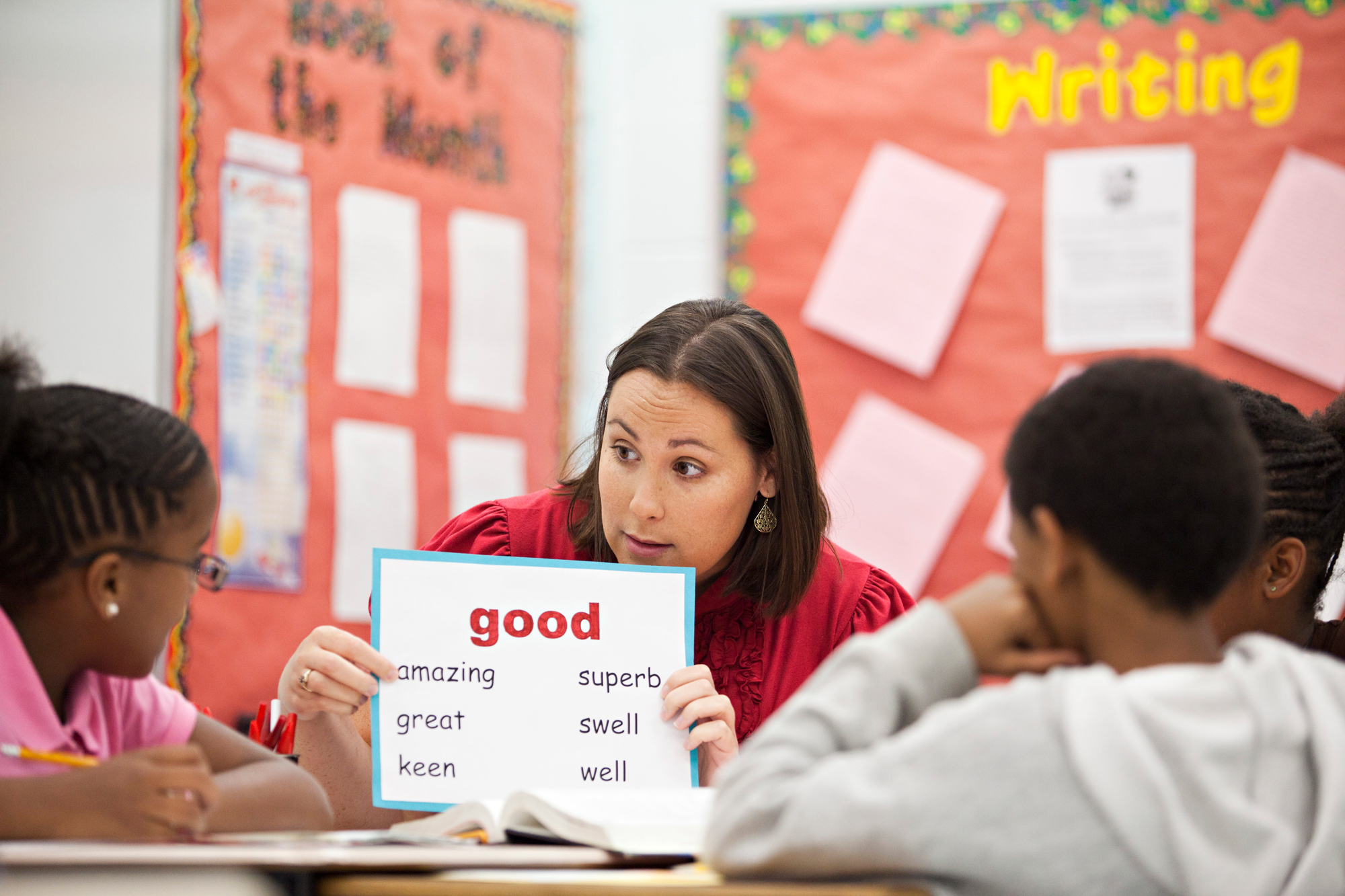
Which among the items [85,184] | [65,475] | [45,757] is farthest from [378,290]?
[45,757]

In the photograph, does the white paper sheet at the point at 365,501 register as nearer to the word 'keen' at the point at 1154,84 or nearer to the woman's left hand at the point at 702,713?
the woman's left hand at the point at 702,713

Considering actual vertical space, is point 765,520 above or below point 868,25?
below

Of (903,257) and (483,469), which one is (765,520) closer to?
(483,469)

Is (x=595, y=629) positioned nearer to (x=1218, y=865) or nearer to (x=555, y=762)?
(x=555, y=762)

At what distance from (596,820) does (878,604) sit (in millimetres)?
918

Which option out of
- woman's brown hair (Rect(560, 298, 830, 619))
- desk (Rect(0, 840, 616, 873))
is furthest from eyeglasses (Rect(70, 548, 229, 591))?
woman's brown hair (Rect(560, 298, 830, 619))

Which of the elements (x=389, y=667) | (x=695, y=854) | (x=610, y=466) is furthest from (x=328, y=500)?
(x=695, y=854)

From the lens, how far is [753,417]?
Answer: 1.81 m

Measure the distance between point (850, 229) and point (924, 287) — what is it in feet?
0.74

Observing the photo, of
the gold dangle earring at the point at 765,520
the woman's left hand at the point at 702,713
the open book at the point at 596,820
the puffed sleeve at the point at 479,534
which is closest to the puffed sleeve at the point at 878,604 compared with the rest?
the gold dangle earring at the point at 765,520

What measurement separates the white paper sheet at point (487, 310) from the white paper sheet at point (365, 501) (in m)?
0.21

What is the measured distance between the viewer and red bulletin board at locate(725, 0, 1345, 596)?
285 centimetres

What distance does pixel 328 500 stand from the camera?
254 cm

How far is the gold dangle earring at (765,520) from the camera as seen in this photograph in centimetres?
187
